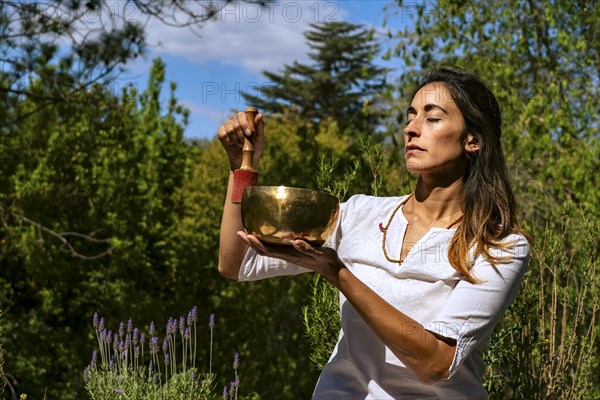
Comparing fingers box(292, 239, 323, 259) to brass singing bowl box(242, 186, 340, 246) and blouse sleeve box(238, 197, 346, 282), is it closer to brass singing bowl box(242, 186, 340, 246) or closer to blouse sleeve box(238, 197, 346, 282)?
brass singing bowl box(242, 186, 340, 246)

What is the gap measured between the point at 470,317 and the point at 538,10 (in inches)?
257

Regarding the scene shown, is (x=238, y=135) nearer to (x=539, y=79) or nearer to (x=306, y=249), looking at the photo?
(x=306, y=249)

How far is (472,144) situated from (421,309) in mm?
480

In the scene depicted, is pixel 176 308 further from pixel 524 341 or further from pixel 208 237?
pixel 524 341

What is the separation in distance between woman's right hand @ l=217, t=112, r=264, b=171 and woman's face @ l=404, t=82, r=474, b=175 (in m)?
0.37

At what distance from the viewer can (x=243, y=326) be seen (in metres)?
7.71

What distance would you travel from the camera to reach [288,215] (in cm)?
173

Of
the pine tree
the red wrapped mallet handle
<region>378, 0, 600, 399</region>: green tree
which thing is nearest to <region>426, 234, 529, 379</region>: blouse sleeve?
the red wrapped mallet handle

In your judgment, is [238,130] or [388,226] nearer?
[238,130]

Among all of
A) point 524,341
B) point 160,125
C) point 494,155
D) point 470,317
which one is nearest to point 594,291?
point 524,341

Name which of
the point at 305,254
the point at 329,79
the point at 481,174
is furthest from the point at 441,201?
the point at 329,79

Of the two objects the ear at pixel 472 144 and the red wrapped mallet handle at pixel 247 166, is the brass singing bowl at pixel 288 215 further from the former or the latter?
the ear at pixel 472 144

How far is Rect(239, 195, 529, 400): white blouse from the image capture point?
196 centimetres

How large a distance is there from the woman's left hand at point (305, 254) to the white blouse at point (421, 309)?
0.28 meters
